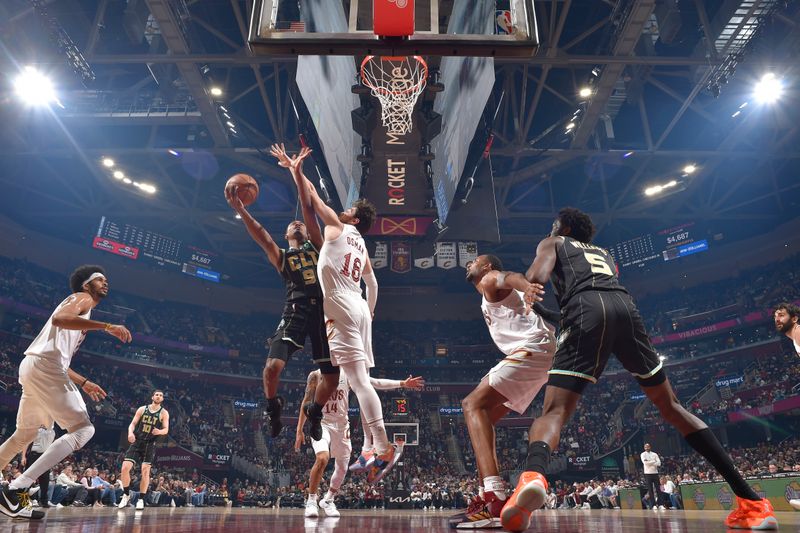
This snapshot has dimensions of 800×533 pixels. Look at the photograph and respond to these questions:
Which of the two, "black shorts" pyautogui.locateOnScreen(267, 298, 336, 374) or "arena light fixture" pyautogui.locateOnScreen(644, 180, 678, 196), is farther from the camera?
"arena light fixture" pyautogui.locateOnScreen(644, 180, 678, 196)

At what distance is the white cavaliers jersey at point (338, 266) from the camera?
4.56 meters

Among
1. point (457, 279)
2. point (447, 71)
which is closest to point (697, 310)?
point (457, 279)

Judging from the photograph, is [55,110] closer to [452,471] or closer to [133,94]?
[133,94]

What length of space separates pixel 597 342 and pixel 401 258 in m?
14.4

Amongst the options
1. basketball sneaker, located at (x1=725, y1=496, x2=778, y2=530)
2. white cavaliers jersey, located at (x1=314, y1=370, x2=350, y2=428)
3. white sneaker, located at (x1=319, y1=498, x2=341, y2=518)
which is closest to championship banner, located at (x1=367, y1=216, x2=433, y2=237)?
→ white cavaliers jersey, located at (x1=314, y1=370, x2=350, y2=428)

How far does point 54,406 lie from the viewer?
14.5 ft

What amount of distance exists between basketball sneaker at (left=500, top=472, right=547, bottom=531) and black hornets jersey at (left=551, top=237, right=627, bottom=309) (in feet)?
4.07

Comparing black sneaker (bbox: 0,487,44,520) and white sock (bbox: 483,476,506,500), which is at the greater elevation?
white sock (bbox: 483,476,506,500)

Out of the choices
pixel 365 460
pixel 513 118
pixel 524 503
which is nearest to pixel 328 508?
pixel 365 460

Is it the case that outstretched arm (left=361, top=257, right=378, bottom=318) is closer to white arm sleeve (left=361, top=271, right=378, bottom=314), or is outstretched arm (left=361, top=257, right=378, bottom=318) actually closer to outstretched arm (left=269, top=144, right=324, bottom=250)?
white arm sleeve (left=361, top=271, right=378, bottom=314)

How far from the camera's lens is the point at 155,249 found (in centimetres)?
2758

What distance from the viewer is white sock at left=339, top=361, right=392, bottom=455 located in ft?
14.1

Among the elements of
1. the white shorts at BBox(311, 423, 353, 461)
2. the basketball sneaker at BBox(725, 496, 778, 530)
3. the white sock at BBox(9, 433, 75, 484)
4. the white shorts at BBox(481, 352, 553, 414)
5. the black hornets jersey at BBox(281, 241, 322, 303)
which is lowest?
the basketball sneaker at BBox(725, 496, 778, 530)

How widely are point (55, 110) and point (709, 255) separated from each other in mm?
32261
